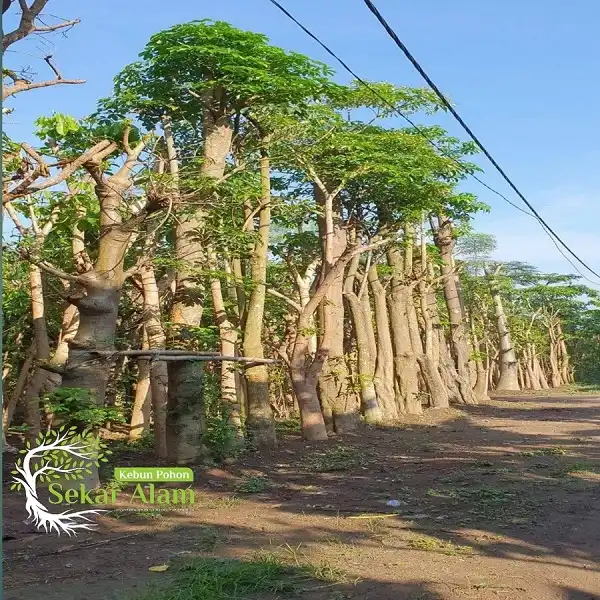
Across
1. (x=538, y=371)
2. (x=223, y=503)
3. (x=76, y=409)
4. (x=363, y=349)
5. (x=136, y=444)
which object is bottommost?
(x=223, y=503)

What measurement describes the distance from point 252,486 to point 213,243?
422 centimetres

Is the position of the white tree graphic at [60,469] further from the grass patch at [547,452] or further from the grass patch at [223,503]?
the grass patch at [547,452]

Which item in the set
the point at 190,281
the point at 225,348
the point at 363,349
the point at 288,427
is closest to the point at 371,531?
the point at 190,281

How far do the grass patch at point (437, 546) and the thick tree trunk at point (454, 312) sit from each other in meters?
20.0

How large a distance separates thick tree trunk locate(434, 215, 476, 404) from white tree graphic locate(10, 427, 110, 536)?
19.6 metres

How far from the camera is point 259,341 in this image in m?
13.9

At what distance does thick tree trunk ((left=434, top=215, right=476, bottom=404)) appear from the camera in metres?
26.3

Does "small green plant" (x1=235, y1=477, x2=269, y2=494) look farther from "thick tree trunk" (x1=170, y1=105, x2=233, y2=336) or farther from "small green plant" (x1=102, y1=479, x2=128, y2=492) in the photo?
"thick tree trunk" (x1=170, y1=105, x2=233, y2=336)

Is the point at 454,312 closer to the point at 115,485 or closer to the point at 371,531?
the point at 115,485

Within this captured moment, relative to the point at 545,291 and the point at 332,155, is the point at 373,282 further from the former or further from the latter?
the point at 545,291

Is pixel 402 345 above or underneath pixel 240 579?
above

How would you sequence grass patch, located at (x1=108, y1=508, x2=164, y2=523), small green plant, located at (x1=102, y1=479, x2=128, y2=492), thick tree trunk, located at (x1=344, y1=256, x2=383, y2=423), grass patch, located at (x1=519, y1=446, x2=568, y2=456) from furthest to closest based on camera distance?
thick tree trunk, located at (x1=344, y1=256, x2=383, y2=423) → grass patch, located at (x1=519, y1=446, x2=568, y2=456) → small green plant, located at (x1=102, y1=479, x2=128, y2=492) → grass patch, located at (x1=108, y1=508, x2=164, y2=523)

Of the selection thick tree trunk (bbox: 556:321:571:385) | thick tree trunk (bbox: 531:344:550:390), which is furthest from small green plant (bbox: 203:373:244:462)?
thick tree trunk (bbox: 556:321:571:385)

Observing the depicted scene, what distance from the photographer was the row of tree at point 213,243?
29.7 feet
